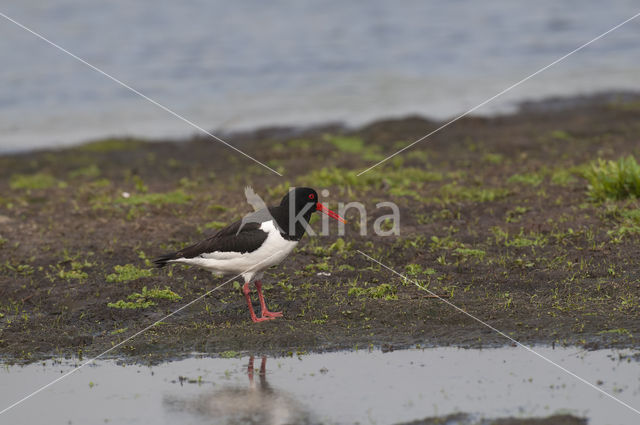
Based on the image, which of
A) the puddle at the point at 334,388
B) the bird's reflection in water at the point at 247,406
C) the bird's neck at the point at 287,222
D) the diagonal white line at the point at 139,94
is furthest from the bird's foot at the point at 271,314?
the diagonal white line at the point at 139,94

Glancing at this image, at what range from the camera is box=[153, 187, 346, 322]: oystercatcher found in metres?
8.29

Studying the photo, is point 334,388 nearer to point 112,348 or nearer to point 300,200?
point 112,348

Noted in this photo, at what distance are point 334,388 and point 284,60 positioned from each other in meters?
21.5

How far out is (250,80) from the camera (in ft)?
82.8

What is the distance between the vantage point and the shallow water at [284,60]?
71.4 ft

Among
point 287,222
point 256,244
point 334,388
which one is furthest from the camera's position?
point 287,222

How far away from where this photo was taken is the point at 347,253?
10055 millimetres

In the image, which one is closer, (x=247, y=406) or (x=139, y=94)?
(x=247, y=406)

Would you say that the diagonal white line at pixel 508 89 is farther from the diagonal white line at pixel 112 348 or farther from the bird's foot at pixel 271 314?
the bird's foot at pixel 271 314

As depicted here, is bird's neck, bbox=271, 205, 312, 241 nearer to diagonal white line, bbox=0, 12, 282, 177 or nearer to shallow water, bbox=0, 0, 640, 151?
diagonal white line, bbox=0, 12, 282, 177

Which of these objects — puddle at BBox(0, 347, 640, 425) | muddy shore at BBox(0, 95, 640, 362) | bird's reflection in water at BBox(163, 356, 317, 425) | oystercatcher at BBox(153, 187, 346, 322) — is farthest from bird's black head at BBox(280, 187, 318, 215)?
bird's reflection in water at BBox(163, 356, 317, 425)

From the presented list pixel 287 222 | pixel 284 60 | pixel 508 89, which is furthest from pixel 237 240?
pixel 284 60

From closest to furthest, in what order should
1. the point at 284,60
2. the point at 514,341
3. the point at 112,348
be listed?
1. the point at 514,341
2. the point at 112,348
3. the point at 284,60

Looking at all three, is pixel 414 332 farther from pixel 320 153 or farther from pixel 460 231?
pixel 320 153
